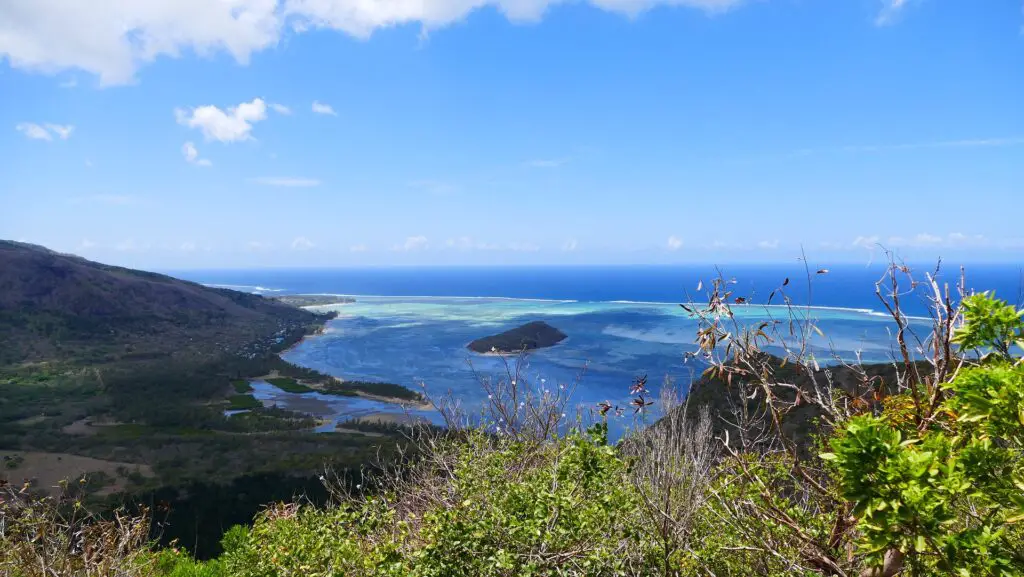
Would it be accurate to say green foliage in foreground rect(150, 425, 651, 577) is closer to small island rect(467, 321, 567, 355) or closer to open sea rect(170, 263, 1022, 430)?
open sea rect(170, 263, 1022, 430)

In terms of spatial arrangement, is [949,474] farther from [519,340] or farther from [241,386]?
[519,340]

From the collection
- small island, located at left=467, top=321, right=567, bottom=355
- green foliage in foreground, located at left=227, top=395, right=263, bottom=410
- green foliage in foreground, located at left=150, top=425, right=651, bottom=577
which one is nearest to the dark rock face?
green foliage in foreground, located at left=227, top=395, right=263, bottom=410

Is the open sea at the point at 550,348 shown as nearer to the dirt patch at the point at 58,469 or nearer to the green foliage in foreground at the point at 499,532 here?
the green foliage in foreground at the point at 499,532

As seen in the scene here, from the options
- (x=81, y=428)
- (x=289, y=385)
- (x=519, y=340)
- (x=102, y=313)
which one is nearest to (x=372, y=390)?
(x=289, y=385)

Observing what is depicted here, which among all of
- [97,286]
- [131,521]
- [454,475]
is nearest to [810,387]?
[454,475]

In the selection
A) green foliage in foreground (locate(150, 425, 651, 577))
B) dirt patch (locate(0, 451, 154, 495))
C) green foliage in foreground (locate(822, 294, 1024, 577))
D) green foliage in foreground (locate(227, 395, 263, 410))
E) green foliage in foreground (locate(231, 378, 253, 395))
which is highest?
green foliage in foreground (locate(822, 294, 1024, 577))

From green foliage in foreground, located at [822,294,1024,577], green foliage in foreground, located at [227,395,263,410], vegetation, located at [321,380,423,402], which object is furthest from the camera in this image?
vegetation, located at [321,380,423,402]

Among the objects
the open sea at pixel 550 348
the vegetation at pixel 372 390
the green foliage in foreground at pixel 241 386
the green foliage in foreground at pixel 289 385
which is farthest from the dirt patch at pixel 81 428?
the vegetation at pixel 372 390
